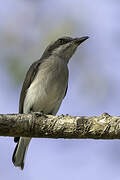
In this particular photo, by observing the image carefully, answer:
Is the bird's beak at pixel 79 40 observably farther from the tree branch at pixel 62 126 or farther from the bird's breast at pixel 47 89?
the tree branch at pixel 62 126

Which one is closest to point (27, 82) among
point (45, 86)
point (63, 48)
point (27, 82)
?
point (27, 82)

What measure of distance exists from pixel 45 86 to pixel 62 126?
2707 millimetres

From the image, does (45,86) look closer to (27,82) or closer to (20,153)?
(27,82)

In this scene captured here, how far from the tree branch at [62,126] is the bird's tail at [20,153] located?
2.63m

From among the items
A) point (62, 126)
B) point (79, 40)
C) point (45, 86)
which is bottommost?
point (45, 86)

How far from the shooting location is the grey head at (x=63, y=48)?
7.33 m

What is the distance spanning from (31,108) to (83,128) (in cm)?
285

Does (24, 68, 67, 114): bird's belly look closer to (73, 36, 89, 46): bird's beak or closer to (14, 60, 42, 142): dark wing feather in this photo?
(14, 60, 42, 142): dark wing feather

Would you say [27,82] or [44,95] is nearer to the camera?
[44,95]

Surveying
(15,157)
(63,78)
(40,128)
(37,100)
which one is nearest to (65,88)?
(63,78)

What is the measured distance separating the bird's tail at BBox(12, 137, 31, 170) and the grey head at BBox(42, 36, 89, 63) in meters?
1.73

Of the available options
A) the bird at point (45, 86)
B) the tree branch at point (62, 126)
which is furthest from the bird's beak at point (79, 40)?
the tree branch at point (62, 126)

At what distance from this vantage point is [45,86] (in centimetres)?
686

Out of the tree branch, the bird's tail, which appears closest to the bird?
the bird's tail
